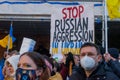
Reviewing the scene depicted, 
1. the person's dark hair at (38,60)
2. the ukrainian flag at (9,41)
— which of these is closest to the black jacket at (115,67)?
the person's dark hair at (38,60)

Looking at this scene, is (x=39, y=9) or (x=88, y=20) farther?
(x=39, y=9)

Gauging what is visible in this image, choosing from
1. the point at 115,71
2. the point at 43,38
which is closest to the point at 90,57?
the point at 115,71

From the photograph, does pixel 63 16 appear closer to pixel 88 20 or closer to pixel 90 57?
pixel 88 20

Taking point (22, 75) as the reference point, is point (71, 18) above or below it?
above

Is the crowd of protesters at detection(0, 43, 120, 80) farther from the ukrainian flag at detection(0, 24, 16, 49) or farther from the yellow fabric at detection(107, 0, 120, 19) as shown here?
the ukrainian flag at detection(0, 24, 16, 49)

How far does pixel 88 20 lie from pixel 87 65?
11.1ft

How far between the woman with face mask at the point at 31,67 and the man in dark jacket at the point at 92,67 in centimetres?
121

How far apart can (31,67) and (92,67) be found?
4.55 feet

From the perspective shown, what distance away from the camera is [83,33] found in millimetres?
7902

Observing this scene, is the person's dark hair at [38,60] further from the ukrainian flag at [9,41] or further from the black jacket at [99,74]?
the ukrainian flag at [9,41]

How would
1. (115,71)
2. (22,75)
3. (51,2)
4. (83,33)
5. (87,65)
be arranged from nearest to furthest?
(22,75)
(87,65)
(115,71)
(83,33)
(51,2)

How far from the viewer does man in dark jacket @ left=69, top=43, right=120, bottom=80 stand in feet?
14.9

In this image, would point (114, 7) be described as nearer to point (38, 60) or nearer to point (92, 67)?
point (92, 67)

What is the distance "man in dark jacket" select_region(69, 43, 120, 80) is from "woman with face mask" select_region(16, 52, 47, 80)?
1.21 m
